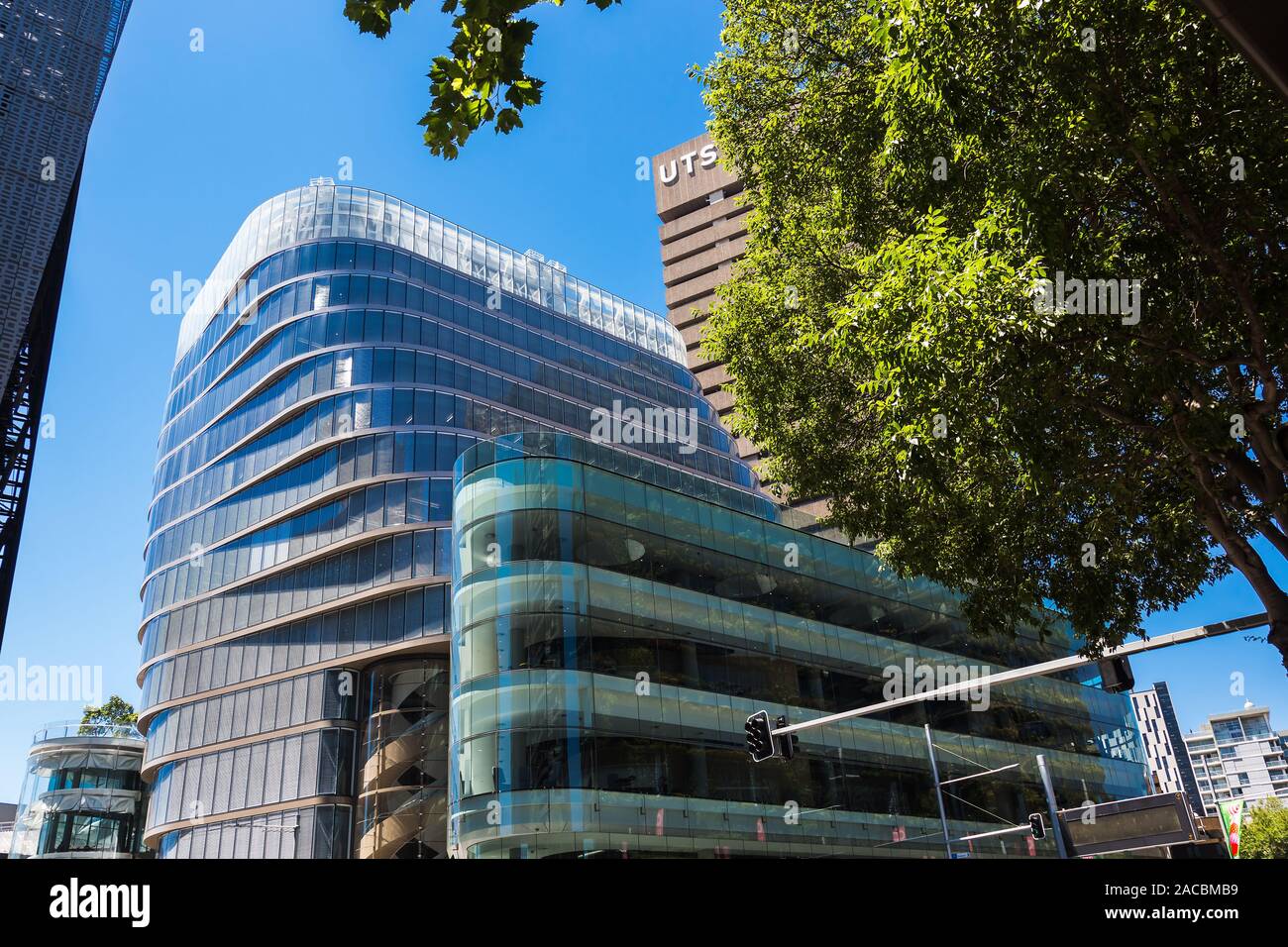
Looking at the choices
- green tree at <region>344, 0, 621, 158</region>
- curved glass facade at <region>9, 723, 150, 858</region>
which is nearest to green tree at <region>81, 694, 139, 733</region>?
curved glass facade at <region>9, 723, 150, 858</region>

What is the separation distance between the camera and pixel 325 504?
4925cm

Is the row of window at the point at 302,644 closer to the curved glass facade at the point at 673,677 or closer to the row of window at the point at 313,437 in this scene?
the row of window at the point at 313,437

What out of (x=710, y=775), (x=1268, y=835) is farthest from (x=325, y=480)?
(x=1268, y=835)

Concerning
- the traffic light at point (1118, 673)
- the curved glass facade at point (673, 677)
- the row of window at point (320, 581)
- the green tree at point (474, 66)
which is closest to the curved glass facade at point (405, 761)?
the row of window at point (320, 581)

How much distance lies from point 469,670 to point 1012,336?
2363cm

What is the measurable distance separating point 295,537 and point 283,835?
51.1ft

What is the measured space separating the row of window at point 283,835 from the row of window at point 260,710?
14.5 ft

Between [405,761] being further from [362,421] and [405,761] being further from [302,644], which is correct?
[362,421]

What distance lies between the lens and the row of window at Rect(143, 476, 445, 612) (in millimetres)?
47094

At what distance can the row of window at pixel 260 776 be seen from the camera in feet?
146

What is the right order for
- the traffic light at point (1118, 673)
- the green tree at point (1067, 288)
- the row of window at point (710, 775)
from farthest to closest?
the row of window at point (710, 775) → the traffic light at point (1118, 673) → the green tree at point (1067, 288)
